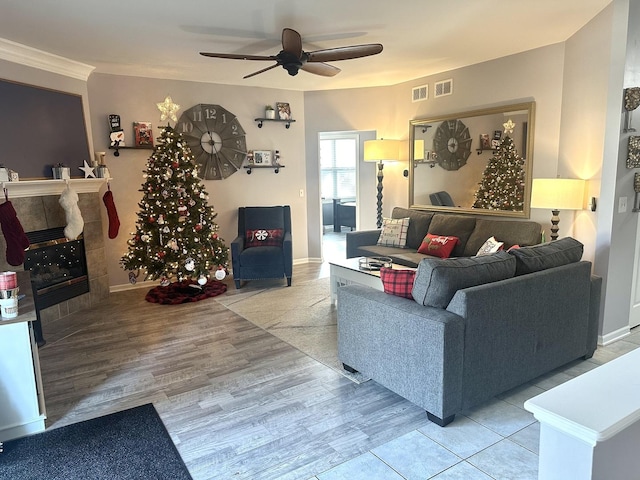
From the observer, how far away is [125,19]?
134 inches

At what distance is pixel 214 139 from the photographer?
232 inches

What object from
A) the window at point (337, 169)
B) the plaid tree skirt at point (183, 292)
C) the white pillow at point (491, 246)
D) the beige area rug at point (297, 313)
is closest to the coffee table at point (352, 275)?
the beige area rug at point (297, 313)

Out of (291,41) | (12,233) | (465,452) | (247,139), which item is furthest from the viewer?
(247,139)

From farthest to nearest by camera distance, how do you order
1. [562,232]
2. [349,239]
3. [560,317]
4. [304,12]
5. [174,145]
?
1. [349,239]
2. [174,145]
3. [562,232]
4. [304,12]
5. [560,317]

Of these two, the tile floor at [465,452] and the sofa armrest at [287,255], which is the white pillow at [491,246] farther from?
the sofa armrest at [287,255]

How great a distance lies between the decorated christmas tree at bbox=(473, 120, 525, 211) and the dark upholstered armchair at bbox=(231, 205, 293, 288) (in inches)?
96.4

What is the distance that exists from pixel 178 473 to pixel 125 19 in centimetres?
325

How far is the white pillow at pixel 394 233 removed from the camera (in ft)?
18.2

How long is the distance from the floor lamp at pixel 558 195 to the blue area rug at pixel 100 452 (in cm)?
345

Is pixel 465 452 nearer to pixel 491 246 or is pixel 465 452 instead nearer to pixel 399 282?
pixel 399 282

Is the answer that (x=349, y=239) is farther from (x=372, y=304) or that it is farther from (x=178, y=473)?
(x=178, y=473)

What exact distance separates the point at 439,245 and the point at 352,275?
4.28ft

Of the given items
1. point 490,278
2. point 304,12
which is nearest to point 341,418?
point 490,278

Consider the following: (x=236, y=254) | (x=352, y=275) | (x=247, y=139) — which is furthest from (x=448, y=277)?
(x=247, y=139)
